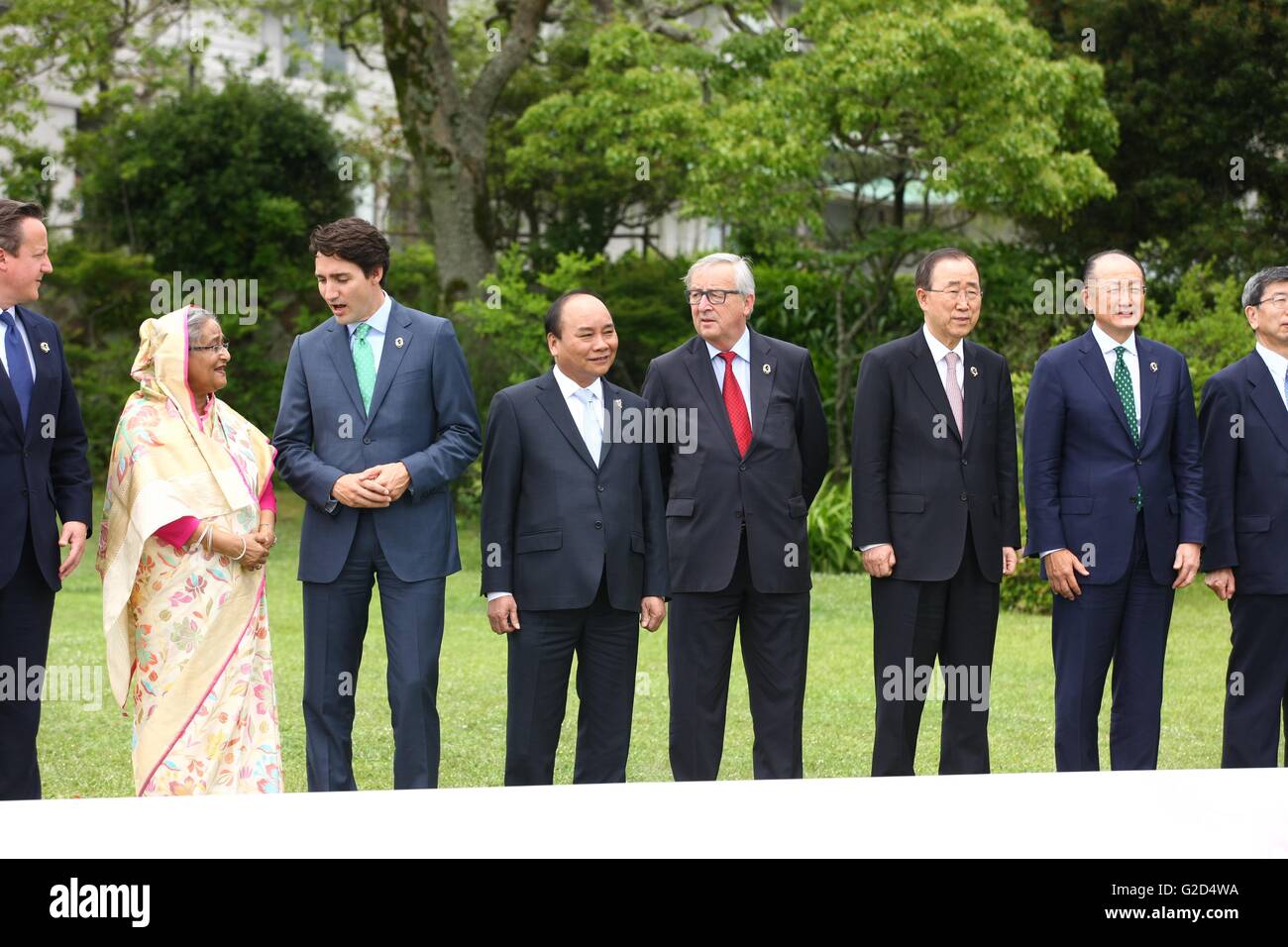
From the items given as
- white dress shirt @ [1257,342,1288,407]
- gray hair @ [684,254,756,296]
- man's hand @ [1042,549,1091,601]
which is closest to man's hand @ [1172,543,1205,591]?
man's hand @ [1042,549,1091,601]

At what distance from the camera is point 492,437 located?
18.2 feet

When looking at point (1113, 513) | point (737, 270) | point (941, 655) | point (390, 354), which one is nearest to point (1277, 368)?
point (1113, 513)

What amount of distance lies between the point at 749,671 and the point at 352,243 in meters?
2.21

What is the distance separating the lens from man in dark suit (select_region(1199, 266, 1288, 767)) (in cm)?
589

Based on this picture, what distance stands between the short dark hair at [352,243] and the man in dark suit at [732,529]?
1.15 m

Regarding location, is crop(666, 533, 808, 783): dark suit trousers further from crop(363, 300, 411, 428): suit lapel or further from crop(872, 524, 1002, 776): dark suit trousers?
crop(363, 300, 411, 428): suit lapel

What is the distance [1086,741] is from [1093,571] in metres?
0.68

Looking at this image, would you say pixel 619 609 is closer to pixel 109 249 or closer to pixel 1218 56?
pixel 1218 56

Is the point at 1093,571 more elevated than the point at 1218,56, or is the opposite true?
the point at 1218,56

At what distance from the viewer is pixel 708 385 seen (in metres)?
5.78

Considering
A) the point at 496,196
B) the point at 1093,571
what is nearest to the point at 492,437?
the point at 1093,571

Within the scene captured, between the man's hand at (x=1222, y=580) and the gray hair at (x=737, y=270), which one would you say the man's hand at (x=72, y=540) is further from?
the man's hand at (x=1222, y=580)

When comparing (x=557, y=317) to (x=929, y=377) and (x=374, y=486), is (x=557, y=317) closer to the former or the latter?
(x=374, y=486)

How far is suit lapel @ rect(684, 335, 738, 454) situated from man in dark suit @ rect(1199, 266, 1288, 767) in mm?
1958
